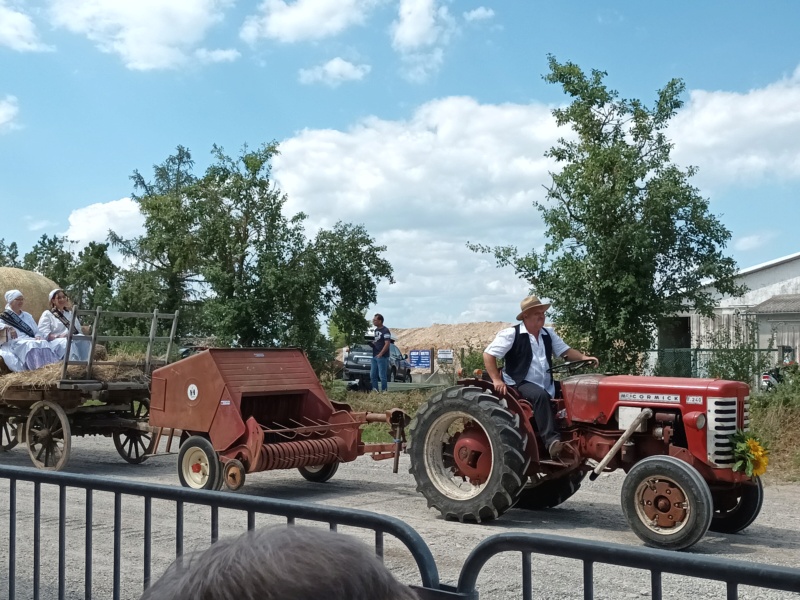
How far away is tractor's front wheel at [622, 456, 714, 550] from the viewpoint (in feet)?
23.5

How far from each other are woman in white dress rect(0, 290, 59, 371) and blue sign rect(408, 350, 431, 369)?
29.4 m

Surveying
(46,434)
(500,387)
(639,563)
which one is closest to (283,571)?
(639,563)

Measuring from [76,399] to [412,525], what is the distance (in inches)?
212

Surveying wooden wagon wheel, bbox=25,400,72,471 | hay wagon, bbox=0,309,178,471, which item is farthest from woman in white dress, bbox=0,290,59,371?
wooden wagon wheel, bbox=25,400,72,471

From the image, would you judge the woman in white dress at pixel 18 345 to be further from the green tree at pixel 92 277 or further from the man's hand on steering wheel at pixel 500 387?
the green tree at pixel 92 277

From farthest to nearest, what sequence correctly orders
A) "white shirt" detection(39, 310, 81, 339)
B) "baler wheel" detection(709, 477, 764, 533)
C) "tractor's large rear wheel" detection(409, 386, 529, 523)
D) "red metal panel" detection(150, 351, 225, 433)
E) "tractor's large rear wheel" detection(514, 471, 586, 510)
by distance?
1. "white shirt" detection(39, 310, 81, 339)
2. "red metal panel" detection(150, 351, 225, 433)
3. "tractor's large rear wheel" detection(514, 471, 586, 510)
4. "tractor's large rear wheel" detection(409, 386, 529, 523)
5. "baler wheel" detection(709, 477, 764, 533)

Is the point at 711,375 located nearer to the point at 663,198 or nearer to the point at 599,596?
the point at 663,198

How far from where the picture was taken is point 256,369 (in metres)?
10.2

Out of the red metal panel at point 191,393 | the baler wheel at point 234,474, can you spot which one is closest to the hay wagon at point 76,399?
the red metal panel at point 191,393

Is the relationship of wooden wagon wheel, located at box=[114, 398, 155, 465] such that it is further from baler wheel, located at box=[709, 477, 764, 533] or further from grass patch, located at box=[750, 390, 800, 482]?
grass patch, located at box=[750, 390, 800, 482]

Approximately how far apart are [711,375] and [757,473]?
839 centimetres

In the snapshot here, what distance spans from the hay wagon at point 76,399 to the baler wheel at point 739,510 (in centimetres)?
643

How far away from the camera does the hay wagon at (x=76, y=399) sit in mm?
11445

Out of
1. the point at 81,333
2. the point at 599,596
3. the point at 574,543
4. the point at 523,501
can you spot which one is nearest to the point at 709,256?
the point at 523,501
